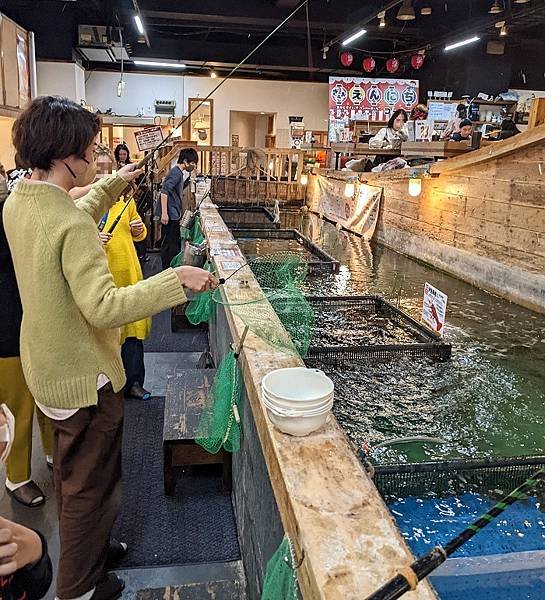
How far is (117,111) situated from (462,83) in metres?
10.8

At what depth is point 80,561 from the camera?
82.7 inches

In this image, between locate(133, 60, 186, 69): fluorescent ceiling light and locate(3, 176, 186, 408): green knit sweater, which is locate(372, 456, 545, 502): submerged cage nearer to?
locate(3, 176, 186, 408): green knit sweater

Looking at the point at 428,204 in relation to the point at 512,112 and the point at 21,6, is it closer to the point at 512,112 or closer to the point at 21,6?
the point at 512,112

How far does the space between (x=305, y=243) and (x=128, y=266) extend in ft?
13.8

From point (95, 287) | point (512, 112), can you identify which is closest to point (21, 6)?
point (512, 112)

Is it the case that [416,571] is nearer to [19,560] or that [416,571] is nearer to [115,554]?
[19,560]

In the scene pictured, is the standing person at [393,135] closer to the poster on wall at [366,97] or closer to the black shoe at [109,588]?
the poster on wall at [366,97]

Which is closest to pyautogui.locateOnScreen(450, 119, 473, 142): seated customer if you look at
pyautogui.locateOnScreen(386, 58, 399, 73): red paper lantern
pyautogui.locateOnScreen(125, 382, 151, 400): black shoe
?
pyautogui.locateOnScreen(125, 382, 151, 400): black shoe

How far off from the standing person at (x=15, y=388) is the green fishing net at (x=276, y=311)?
3.31 feet

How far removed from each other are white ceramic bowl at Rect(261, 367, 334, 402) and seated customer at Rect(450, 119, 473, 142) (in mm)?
7380

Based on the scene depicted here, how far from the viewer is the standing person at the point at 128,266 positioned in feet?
11.6

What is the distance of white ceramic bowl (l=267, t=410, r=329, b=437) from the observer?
1.54 metres

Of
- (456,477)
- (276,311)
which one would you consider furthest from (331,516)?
(276,311)

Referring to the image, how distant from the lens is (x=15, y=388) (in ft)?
9.13
